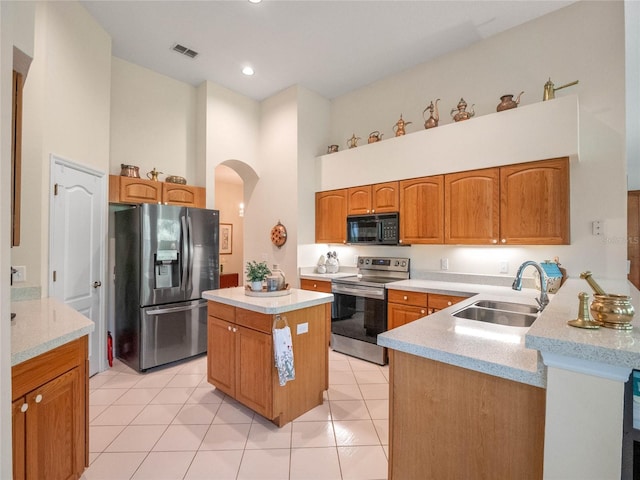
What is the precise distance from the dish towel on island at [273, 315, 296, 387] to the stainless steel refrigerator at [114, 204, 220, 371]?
1.78 meters

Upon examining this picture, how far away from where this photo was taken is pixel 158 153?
395 cm

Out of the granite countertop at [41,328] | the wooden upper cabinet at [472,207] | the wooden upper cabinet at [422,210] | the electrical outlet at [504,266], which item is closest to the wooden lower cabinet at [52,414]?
the granite countertop at [41,328]

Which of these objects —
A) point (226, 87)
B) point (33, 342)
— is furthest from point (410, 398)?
point (226, 87)

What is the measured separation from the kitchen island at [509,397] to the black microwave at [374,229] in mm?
2108

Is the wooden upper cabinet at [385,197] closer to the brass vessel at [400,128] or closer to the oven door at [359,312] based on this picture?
the brass vessel at [400,128]

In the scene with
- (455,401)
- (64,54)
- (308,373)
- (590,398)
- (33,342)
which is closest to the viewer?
(590,398)

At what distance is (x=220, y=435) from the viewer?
2145 millimetres

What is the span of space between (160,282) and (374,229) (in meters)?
2.54

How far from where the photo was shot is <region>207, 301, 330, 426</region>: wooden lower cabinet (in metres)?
2.19

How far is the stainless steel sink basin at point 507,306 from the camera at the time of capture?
2079 mm

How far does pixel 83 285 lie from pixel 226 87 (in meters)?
3.13

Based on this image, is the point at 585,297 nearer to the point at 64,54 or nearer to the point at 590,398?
the point at 590,398

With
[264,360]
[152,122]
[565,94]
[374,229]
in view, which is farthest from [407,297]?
[152,122]

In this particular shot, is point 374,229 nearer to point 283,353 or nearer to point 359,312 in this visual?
point 359,312
